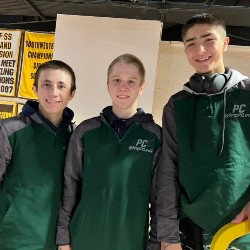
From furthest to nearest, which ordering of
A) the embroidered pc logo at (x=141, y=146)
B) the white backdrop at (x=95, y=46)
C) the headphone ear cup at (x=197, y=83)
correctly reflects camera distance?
1. the white backdrop at (x=95, y=46)
2. the embroidered pc logo at (x=141, y=146)
3. the headphone ear cup at (x=197, y=83)

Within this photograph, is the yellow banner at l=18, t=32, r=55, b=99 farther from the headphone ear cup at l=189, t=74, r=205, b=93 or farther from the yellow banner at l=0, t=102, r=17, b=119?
the headphone ear cup at l=189, t=74, r=205, b=93

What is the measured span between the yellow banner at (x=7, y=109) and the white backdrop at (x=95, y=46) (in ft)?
3.97

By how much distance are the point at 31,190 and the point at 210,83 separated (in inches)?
38.3

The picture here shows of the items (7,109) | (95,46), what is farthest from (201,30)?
(7,109)

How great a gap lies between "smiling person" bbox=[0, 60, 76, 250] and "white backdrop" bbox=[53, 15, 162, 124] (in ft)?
6.87

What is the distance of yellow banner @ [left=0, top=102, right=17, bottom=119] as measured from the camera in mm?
4684

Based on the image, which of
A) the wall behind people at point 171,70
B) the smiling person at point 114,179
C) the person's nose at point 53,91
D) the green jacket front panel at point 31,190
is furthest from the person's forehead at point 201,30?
the wall behind people at point 171,70

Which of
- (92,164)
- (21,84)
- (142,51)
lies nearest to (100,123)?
(92,164)

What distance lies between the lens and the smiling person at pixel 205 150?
1.36 m

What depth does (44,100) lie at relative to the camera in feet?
5.71

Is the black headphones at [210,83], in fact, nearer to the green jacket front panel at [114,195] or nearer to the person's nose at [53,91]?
the green jacket front panel at [114,195]

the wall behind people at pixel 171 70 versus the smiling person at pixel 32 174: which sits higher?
the wall behind people at pixel 171 70

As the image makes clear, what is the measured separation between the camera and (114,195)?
1.54 m

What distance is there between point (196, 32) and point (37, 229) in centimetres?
119
